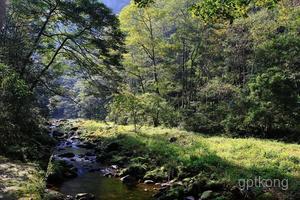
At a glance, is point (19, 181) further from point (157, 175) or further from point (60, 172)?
point (157, 175)

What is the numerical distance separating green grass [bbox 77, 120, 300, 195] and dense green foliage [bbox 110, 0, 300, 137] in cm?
583

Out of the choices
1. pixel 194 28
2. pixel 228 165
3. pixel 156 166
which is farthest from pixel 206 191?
pixel 194 28

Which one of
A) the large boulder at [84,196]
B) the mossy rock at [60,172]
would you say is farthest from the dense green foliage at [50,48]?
the large boulder at [84,196]

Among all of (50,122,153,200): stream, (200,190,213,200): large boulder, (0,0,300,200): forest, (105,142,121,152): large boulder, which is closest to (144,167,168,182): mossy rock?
(0,0,300,200): forest

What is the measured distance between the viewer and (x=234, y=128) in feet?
84.6

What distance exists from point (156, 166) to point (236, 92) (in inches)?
526

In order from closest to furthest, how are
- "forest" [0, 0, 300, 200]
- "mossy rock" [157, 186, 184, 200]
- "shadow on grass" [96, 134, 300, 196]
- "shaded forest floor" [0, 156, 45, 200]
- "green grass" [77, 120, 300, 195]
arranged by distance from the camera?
"shaded forest floor" [0, 156, 45, 200] < "mossy rock" [157, 186, 184, 200] < "shadow on grass" [96, 134, 300, 196] < "forest" [0, 0, 300, 200] < "green grass" [77, 120, 300, 195]

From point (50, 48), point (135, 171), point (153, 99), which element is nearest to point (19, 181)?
point (135, 171)

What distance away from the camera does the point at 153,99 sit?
25375 mm

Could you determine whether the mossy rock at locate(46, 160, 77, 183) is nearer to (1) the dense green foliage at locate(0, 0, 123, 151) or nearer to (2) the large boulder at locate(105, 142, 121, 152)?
(1) the dense green foliage at locate(0, 0, 123, 151)

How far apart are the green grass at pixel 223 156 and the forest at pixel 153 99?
61 millimetres

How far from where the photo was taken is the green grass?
11.8 meters

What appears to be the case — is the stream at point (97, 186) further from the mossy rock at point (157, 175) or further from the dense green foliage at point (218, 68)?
the dense green foliage at point (218, 68)

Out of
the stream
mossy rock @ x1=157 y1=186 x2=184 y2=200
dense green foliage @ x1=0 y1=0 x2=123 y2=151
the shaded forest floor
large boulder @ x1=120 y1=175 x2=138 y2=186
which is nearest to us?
the shaded forest floor
